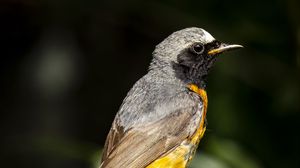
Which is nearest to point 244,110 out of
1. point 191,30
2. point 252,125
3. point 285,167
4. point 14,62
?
point 252,125

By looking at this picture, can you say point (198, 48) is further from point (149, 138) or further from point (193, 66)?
point (149, 138)

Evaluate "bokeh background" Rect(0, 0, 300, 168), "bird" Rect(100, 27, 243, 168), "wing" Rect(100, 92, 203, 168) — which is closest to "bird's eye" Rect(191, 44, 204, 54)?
"bird" Rect(100, 27, 243, 168)

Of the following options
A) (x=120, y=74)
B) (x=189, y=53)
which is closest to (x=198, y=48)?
(x=189, y=53)

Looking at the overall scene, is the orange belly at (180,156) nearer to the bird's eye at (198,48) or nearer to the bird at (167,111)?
the bird at (167,111)

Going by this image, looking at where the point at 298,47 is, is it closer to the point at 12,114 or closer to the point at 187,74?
the point at 187,74

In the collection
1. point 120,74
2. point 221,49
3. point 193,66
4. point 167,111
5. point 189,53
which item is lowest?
point 120,74

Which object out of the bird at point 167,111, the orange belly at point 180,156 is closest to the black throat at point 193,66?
the bird at point 167,111
